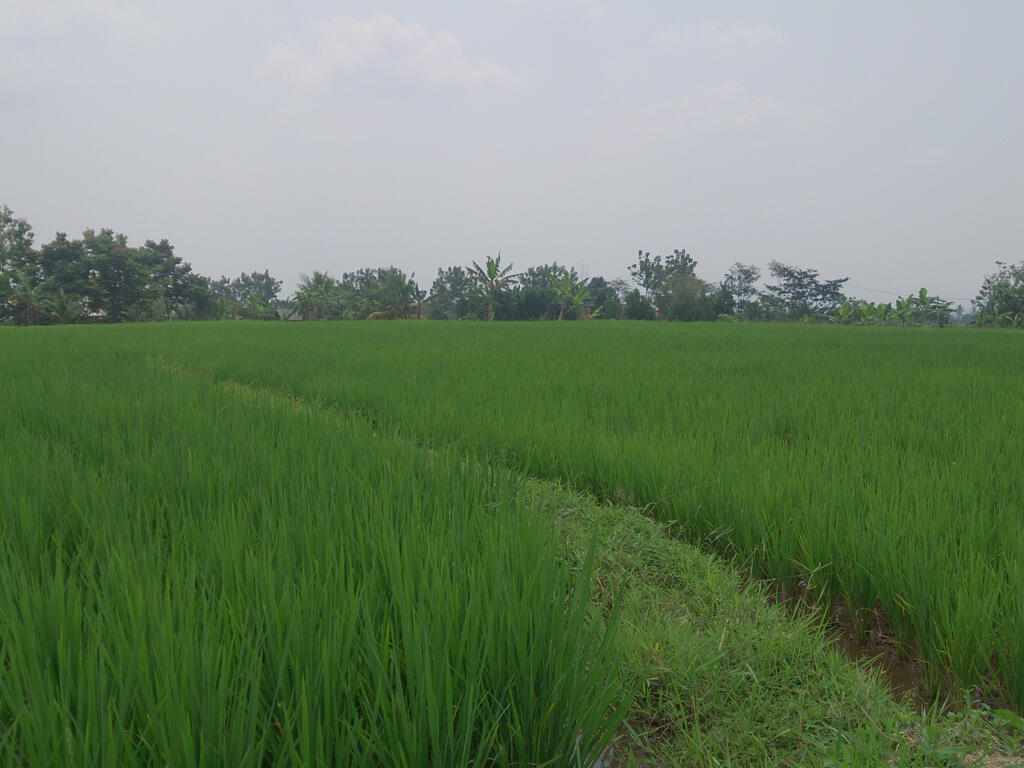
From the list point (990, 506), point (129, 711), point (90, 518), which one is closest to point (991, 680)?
point (990, 506)

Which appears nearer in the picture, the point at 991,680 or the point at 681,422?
the point at 991,680

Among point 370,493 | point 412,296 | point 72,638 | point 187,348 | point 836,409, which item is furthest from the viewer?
point 412,296

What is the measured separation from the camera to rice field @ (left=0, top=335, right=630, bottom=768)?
0.67m

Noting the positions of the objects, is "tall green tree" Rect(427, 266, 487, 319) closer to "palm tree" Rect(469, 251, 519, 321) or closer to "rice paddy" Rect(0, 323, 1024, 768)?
"palm tree" Rect(469, 251, 519, 321)

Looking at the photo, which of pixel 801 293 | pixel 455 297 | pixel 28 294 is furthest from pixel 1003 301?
pixel 28 294

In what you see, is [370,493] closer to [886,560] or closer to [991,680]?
[886,560]

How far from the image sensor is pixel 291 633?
0.78 m

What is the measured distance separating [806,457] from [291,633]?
2058 mm

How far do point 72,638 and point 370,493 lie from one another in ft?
2.38

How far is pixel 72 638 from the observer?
2.59 feet

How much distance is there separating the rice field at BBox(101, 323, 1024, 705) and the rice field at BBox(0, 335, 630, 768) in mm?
714

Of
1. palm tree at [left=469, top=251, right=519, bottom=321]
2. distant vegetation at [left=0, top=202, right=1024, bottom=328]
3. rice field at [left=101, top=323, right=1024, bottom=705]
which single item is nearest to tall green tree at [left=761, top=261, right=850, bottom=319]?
distant vegetation at [left=0, top=202, right=1024, bottom=328]

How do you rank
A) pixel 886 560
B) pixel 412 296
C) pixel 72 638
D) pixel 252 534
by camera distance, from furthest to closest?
1. pixel 412 296
2. pixel 886 560
3. pixel 252 534
4. pixel 72 638

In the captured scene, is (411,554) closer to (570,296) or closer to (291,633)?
(291,633)
